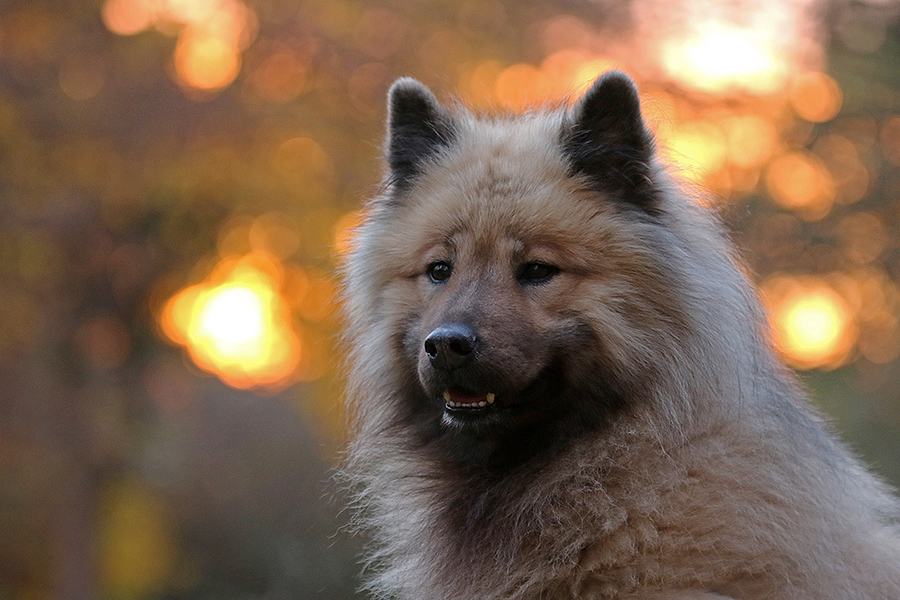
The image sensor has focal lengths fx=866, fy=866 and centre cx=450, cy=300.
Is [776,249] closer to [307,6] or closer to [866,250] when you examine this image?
[866,250]

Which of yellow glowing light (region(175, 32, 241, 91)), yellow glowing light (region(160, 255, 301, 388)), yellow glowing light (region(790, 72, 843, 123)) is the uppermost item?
yellow glowing light (region(790, 72, 843, 123))

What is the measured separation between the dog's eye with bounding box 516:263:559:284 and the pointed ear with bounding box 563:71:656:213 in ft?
1.51

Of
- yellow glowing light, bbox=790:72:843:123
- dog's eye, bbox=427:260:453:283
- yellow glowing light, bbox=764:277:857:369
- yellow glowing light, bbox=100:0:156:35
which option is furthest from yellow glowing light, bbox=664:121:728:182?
yellow glowing light, bbox=100:0:156:35

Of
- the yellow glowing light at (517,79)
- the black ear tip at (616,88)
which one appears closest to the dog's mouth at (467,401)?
the black ear tip at (616,88)

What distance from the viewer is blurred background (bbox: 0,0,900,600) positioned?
9242mm

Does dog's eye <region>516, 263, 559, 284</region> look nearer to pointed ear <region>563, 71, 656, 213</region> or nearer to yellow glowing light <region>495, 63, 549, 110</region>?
pointed ear <region>563, 71, 656, 213</region>

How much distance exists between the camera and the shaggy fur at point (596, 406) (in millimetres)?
3051

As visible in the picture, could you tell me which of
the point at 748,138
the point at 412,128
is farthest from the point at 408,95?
the point at 748,138

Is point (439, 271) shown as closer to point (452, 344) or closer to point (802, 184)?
point (452, 344)

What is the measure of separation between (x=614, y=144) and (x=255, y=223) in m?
7.61

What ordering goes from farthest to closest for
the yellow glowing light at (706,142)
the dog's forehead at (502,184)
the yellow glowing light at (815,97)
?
1. the yellow glowing light at (815,97)
2. the yellow glowing light at (706,142)
3. the dog's forehead at (502,184)

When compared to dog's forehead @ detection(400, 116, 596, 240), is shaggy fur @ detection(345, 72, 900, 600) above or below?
below

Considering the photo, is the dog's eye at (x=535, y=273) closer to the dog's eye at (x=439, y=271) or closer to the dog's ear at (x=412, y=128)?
the dog's eye at (x=439, y=271)

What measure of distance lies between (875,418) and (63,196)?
11.0m
